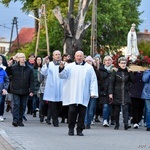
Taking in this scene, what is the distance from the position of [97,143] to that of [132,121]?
5.45 m

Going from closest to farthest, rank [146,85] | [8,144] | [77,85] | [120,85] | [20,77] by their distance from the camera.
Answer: [8,144]
[77,85]
[120,85]
[20,77]
[146,85]

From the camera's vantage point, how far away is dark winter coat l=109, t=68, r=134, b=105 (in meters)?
16.5

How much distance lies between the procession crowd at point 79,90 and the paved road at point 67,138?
16.4 inches

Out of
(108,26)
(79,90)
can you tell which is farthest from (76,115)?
(108,26)

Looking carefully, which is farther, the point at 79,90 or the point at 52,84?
the point at 52,84

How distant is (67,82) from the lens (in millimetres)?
14305

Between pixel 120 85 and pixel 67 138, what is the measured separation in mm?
3266

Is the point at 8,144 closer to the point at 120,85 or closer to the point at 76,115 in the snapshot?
the point at 76,115

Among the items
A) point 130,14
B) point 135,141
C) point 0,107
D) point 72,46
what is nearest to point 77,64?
point 135,141

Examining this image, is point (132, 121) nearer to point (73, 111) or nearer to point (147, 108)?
point (147, 108)

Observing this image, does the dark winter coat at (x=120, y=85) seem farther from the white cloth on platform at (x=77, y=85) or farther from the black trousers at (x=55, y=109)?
the white cloth on platform at (x=77, y=85)

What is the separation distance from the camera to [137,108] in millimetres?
18109

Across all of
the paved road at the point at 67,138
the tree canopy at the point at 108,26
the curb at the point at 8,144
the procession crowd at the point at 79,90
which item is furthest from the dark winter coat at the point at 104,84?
the tree canopy at the point at 108,26

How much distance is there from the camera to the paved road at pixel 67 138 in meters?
12.1
